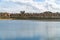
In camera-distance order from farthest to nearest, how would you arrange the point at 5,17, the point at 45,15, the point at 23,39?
the point at 5,17 < the point at 45,15 < the point at 23,39

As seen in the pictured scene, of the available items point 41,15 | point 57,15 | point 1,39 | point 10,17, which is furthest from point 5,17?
point 1,39

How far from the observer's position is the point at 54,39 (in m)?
10.9

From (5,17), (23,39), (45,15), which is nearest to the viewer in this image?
(23,39)

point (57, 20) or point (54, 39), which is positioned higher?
point (54, 39)

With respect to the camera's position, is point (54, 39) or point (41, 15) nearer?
point (54, 39)

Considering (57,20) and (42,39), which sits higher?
(42,39)

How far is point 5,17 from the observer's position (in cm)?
3919

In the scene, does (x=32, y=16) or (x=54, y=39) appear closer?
(x=54, y=39)

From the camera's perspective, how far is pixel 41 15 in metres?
37.1

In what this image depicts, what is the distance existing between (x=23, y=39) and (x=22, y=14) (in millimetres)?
27294

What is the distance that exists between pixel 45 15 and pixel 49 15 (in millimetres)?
935

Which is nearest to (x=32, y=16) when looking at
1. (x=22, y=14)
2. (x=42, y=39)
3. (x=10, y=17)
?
(x=22, y=14)

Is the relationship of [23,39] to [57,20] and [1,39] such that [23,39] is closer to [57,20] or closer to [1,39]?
[1,39]

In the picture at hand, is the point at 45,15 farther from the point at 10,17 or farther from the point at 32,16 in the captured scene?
the point at 10,17
